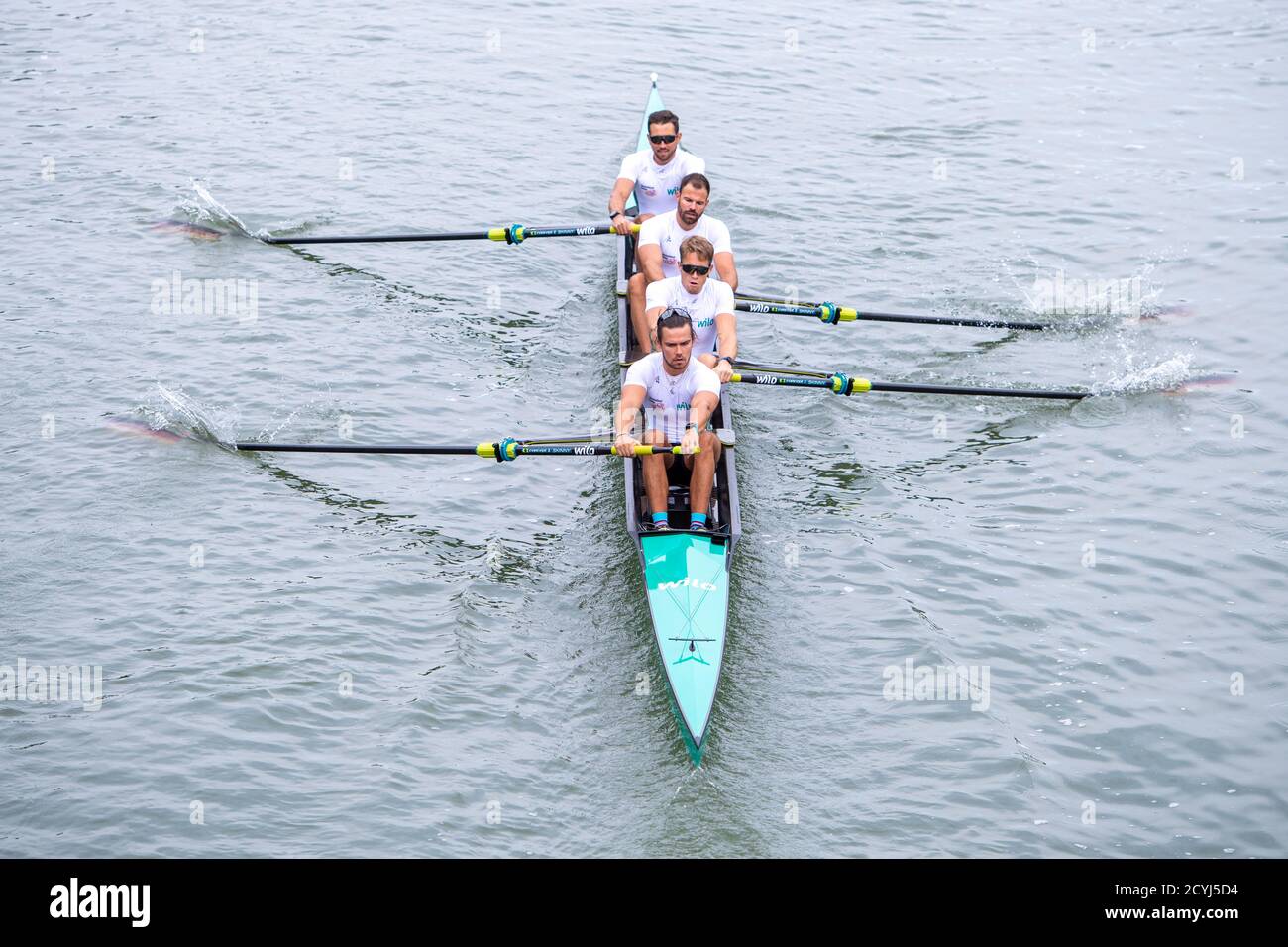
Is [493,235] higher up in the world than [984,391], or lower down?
higher up

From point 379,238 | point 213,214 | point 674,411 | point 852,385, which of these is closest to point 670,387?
point 674,411

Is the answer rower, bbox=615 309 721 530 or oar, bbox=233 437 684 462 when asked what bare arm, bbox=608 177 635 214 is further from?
oar, bbox=233 437 684 462

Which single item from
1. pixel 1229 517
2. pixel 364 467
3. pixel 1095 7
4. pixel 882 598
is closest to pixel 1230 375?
pixel 1229 517

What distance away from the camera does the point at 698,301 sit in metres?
11.7

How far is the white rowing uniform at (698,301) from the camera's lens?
11.7 meters

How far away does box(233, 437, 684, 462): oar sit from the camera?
397 inches

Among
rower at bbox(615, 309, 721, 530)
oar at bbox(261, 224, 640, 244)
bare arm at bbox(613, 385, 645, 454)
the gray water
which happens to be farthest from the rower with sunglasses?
bare arm at bbox(613, 385, 645, 454)

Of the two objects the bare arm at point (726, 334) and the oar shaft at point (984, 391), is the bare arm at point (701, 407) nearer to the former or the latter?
the bare arm at point (726, 334)

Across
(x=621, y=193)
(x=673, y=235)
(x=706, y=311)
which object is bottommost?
(x=706, y=311)

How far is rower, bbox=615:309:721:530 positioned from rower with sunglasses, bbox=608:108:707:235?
11.9 ft

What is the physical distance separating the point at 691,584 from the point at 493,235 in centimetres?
633

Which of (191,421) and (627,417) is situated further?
(191,421)

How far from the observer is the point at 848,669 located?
970 centimetres

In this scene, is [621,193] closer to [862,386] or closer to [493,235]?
[493,235]
